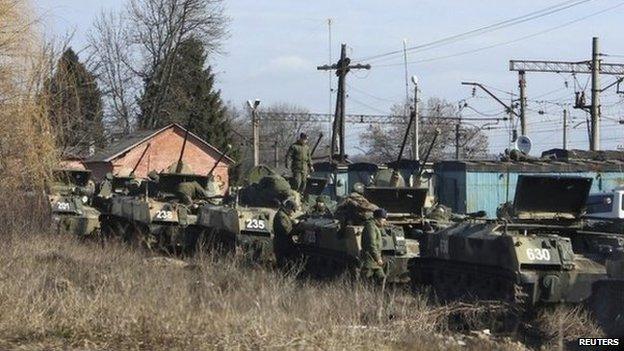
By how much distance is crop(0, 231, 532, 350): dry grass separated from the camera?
291 inches

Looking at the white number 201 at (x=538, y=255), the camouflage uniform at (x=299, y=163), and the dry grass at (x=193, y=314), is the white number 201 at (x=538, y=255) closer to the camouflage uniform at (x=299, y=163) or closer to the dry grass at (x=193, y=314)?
the dry grass at (x=193, y=314)

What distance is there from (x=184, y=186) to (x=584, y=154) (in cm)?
2100

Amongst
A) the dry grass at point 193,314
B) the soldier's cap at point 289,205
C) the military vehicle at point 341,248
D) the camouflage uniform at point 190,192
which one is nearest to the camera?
the dry grass at point 193,314

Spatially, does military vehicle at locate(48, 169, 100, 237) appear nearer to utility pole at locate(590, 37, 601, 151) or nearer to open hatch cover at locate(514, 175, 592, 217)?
open hatch cover at locate(514, 175, 592, 217)

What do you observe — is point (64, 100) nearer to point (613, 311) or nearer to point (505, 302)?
point (505, 302)

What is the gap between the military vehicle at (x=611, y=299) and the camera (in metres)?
10.4

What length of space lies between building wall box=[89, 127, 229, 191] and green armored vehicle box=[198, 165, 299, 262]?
1008 inches

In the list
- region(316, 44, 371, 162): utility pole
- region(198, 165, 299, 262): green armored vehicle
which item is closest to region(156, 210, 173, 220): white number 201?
region(198, 165, 299, 262): green armored vehicle

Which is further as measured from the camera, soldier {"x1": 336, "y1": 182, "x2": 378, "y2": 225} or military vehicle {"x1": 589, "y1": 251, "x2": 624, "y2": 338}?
soldier {"x1": 336, "y1": 182, "x2": 378, "y2": 225}

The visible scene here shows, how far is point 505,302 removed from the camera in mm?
11594

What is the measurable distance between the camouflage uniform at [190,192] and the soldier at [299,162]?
2.23 metres

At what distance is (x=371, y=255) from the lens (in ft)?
43.6

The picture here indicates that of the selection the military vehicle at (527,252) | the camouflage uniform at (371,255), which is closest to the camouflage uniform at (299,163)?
the military vehicle at (527,252)

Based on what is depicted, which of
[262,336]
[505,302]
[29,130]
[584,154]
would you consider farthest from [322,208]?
[584,154]
